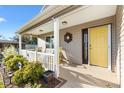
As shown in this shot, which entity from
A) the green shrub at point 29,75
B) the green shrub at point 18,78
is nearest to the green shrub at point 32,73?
the green shrub at point 29,75

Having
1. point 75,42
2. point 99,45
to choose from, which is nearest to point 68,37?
point 75,42

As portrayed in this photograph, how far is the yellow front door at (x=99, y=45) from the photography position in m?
6.10

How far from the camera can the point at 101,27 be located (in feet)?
20.5

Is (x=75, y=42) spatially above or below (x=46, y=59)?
above

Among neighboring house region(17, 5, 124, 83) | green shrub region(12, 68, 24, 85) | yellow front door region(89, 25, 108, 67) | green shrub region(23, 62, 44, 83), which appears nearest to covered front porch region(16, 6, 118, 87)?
neighboring house region(17, 5, 124, 83)

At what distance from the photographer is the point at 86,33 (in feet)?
23.1

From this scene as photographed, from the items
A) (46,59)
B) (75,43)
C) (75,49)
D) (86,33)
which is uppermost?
(86,33)

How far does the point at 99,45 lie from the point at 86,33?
1.00 meters

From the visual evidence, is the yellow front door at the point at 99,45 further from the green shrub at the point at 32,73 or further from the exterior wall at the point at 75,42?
the green shrub at the point at 32,73

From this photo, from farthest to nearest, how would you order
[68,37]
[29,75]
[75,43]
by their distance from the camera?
[68,37] → [75,43] → [29,75]

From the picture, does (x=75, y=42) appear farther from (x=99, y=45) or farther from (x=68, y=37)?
(x=99, y=45)

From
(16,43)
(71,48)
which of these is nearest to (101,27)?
(71,48)

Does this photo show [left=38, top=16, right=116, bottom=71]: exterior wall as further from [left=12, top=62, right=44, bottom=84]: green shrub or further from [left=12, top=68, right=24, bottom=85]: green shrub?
[left=12, top=68, right=24, bottom=85]: green shrub
